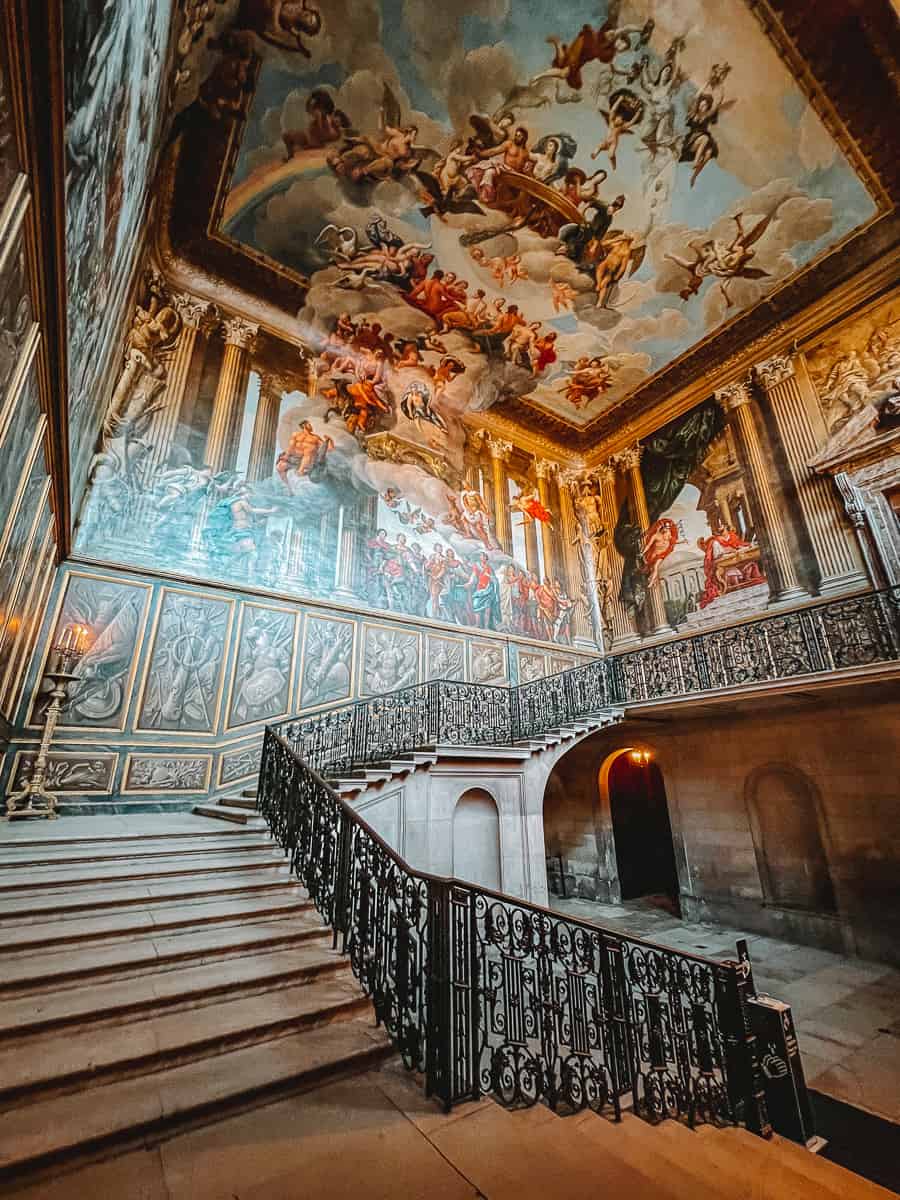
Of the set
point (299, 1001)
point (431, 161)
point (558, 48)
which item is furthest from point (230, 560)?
point (558, 48)

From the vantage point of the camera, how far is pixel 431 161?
29.2 ft

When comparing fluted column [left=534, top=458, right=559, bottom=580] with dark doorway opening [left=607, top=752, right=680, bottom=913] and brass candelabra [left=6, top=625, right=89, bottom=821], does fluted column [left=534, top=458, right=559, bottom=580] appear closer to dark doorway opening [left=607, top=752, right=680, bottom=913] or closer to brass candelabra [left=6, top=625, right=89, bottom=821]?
dark doorway opening [left=607, top=752, right=680, bottom=913]

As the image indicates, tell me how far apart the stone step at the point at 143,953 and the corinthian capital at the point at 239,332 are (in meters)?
10.3

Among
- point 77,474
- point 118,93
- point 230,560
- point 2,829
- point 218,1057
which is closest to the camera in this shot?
point 218,1057

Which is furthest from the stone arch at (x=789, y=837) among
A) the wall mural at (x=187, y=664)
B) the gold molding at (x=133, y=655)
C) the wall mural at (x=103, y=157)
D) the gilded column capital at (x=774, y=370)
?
the wall mural at (x=103, y=157)

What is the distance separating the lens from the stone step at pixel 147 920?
3.03m

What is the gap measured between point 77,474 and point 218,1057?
6.33 meters

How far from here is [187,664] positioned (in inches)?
296

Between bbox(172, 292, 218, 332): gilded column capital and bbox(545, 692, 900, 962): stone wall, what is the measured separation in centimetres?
1131

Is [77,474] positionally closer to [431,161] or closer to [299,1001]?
[299,1001]

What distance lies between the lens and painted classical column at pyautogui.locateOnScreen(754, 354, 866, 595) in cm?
917

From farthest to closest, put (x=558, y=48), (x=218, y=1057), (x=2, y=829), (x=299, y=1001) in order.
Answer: (x=558, y=48) → (x=2, y=829) → (x=299, y=1001) → (x=218, y=1057)

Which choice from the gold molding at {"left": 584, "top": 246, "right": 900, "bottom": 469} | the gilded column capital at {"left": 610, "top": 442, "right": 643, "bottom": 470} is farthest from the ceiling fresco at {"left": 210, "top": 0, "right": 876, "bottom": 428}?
the gilded column capital at {"left": 610, "top": 442, "right": 643, "bottom": 470}

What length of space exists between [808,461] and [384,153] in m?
9.87
